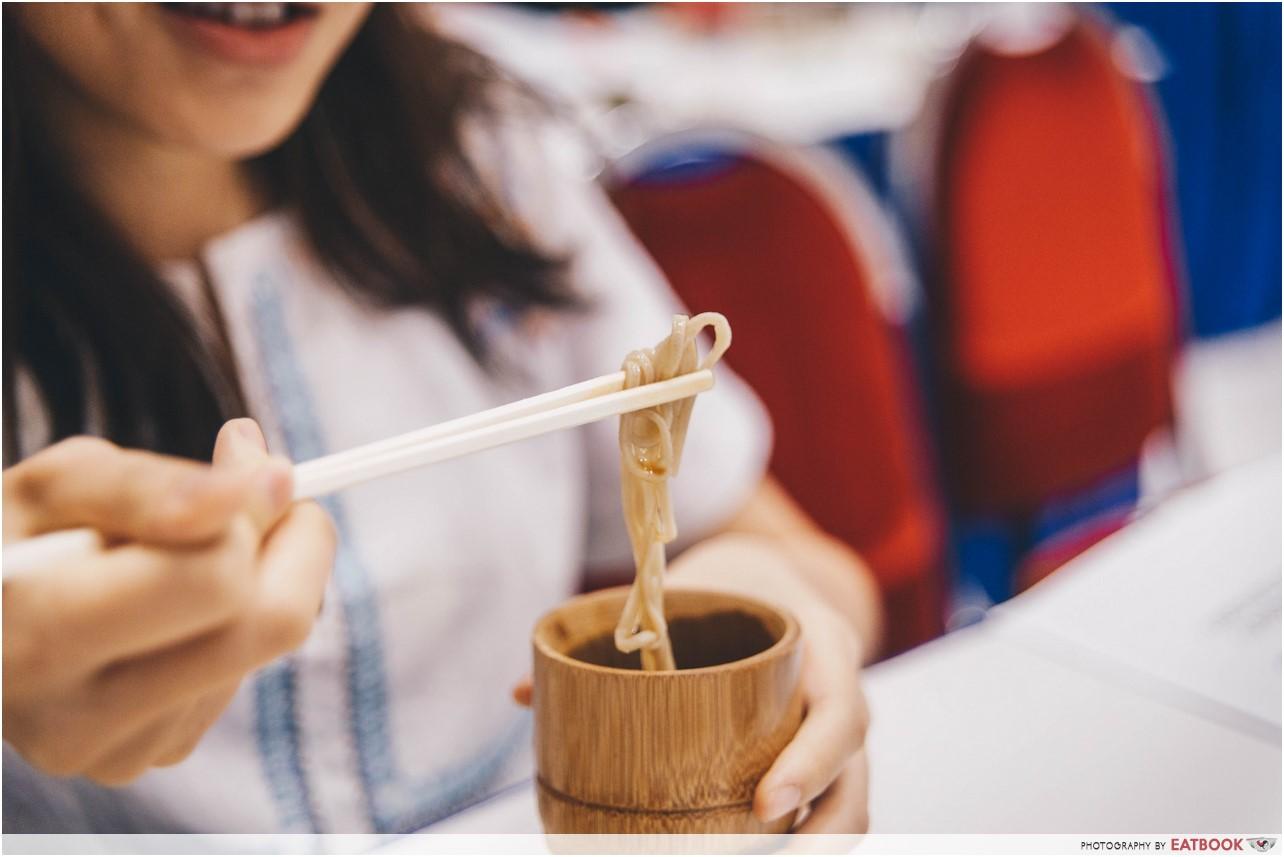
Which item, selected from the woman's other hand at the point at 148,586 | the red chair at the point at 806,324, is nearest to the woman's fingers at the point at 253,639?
the woman's other hand at the point at 148,586

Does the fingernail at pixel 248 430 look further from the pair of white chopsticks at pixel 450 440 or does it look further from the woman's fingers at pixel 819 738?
the woman's fingers at pixel 819 738

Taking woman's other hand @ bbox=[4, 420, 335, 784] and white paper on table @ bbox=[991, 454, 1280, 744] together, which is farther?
white paper on table @ bbox=[991, 454, 1280, 744]

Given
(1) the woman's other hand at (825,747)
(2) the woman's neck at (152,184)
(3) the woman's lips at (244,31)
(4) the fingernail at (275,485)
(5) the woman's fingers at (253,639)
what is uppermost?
(3) the woman's lips at (244,31)

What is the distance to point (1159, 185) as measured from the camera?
1320 millimetres

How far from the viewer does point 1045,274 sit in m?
1.24

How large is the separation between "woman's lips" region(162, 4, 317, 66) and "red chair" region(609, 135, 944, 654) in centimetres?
34

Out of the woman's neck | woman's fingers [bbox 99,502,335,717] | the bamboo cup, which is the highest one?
the woman's neck

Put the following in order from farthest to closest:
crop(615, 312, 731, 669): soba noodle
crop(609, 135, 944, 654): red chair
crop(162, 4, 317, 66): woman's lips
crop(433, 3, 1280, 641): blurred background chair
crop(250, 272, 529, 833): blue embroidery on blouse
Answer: crop(433, 3, 1280, 641): blurred background chair
crop(609, 135, 944, 654): red chair
crop(250, 272, 529, 833): blue embroidery on blouse
crop(162, 4, 317, 66): woman's lips
crop(615, 312, 731, 669): soba noodle

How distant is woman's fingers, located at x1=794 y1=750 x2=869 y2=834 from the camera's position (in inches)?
17.2

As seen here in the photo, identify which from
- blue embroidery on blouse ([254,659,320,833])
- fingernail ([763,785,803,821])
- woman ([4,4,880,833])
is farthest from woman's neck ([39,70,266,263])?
fingernail ([763,785,803,821])

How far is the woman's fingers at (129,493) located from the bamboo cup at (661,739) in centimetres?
13

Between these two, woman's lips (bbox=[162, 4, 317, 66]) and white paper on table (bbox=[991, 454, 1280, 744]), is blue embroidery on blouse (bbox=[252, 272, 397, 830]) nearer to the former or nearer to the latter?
woman's lips (bbox=[162, 4, 317, 66])

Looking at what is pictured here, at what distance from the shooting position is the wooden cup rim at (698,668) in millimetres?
Answer: 377

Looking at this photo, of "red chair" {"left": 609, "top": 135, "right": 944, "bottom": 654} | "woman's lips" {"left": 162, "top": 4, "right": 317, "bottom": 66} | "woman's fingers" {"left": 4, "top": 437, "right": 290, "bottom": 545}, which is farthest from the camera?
"red chair" {"left": 609, "top": 135, "right": 944, "bottom": 654}
